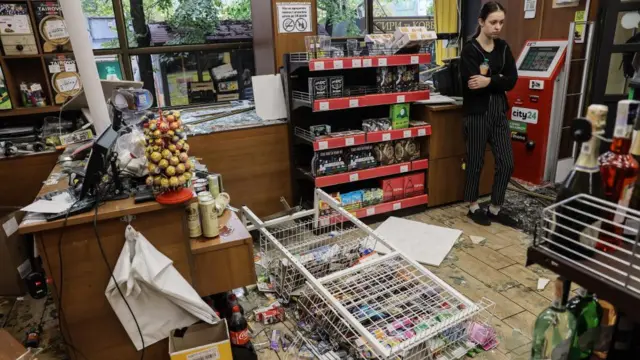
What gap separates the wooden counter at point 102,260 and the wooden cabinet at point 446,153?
2176mm

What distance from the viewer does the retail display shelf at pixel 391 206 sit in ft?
11.4

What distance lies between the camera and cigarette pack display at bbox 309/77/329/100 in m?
3.10

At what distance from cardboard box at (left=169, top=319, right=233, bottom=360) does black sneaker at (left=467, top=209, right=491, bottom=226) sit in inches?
92.3

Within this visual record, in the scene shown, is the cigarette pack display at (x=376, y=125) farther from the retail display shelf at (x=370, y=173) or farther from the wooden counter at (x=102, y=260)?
the wooden counter at (x=102, y=260)

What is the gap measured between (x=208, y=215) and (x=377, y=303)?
0.97 m

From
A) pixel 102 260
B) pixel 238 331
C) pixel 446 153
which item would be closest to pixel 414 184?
pixel 446 153

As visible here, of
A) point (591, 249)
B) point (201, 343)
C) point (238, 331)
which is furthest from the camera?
point (238, 331)

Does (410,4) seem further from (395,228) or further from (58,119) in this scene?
(58,119)

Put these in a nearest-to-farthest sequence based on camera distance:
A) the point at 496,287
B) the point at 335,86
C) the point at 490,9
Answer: the point at 496,287
the point at 490,9
the point at 335,86

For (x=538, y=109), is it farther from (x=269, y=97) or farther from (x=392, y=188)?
(x=269, y=97)

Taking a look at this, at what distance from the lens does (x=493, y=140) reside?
3371 mm

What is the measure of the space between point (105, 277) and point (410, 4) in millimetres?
3974

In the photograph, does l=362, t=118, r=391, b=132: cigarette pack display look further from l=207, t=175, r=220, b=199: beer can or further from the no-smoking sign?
l=207, t=175, r=220, b=199: beer can

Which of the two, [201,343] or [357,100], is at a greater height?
[357,100]
